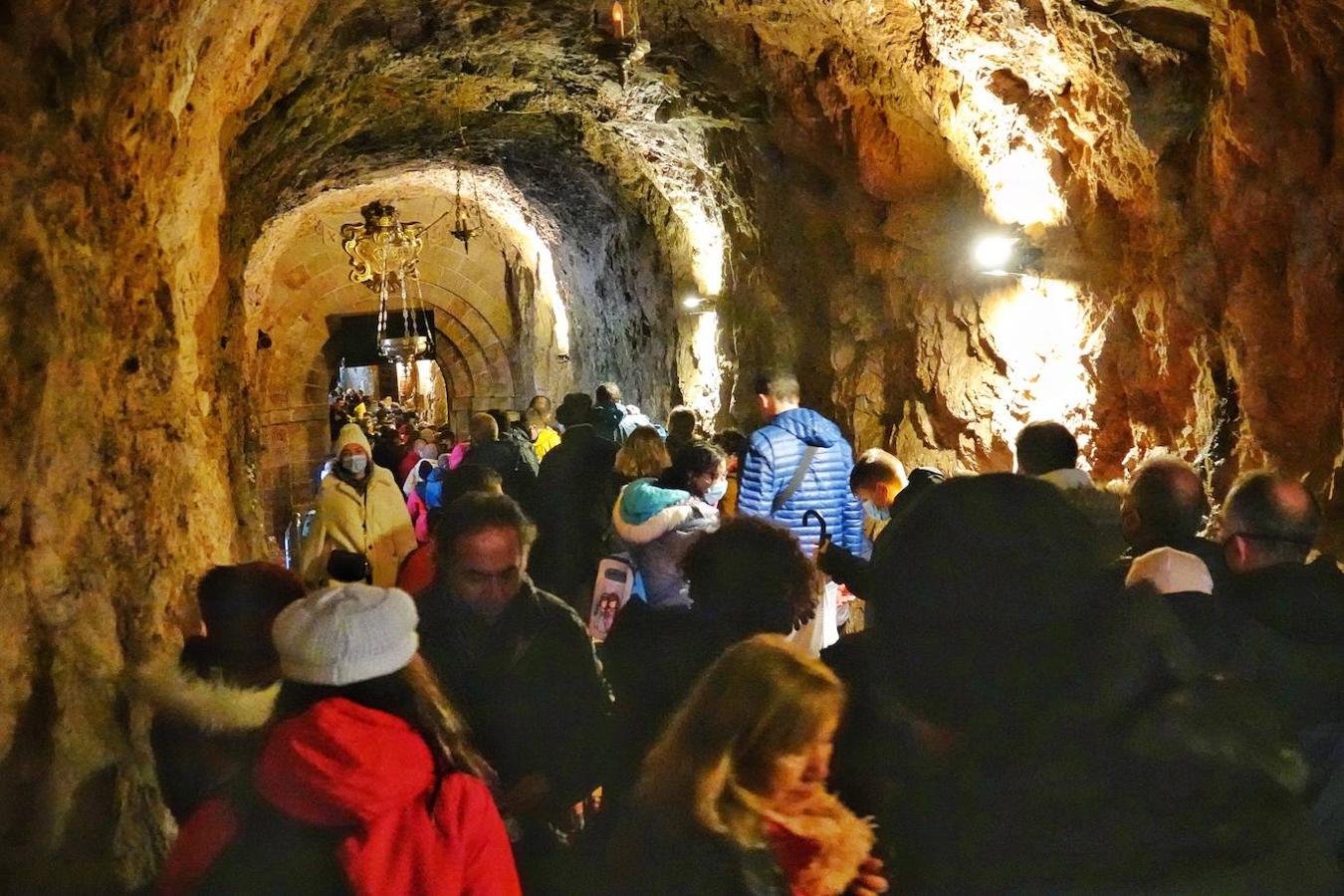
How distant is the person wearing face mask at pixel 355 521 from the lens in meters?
4.58

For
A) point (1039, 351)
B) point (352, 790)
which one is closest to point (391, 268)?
point (1039, 351)

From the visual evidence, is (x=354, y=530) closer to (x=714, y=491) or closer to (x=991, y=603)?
(x=714, y=491)

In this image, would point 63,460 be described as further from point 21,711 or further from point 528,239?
point 528,239

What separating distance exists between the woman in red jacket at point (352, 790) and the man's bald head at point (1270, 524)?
1.86m

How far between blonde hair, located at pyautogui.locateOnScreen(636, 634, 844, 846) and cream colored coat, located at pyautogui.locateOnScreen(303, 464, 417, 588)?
325cm

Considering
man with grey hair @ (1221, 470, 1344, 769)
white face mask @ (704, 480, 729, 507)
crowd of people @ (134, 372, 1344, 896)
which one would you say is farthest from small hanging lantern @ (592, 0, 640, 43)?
man with grey hair @ (1221, 470, 1344, 769)

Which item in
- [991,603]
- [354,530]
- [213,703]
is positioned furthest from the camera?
[354,530]

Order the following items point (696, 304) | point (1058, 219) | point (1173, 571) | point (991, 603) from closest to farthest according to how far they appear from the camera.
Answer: point (991, 603) < point (1173, 571) < point (1058, 219) < point (696, 304)

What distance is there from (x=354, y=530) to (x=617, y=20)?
294 cm

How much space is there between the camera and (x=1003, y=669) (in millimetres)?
1283

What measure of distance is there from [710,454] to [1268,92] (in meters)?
2.51

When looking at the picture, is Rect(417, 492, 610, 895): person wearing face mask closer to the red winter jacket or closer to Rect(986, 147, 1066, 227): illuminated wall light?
→ the red winter jacket

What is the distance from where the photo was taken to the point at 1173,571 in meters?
2.46

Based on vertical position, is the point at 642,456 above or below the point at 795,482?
above
